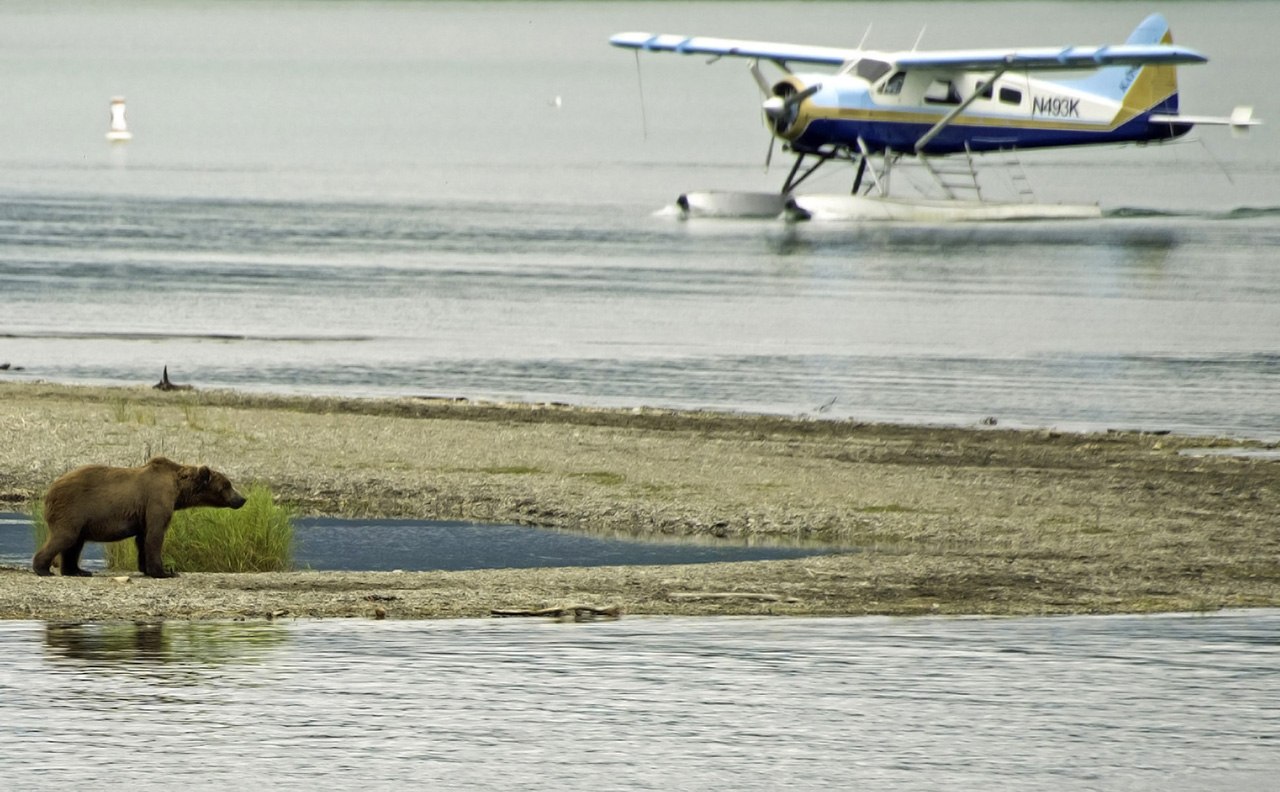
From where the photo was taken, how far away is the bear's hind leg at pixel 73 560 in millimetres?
11273

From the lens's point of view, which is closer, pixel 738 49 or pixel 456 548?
pixel 456 548

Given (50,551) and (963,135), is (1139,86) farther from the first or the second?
(50,551)

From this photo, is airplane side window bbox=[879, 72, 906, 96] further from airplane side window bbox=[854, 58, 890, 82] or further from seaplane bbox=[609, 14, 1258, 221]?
airplane side window bbox=[854, 58, 890, 82]

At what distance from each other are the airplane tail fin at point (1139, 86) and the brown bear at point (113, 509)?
153ft

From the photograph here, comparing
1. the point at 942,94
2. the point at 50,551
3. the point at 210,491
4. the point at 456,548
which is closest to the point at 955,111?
the point at 942,94

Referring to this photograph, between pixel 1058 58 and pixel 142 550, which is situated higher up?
pixel 1058 58

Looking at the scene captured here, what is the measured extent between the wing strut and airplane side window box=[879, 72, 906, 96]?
1.20 metres

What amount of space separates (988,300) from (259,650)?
2704 centimetres

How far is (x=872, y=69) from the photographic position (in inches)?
1994

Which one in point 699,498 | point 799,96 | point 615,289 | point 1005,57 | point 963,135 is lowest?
point 699,498

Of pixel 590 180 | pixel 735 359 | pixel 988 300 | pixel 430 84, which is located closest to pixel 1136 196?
pixel 590 180

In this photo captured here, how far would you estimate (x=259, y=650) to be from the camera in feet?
31.8

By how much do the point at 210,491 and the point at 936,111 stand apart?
1629 inches

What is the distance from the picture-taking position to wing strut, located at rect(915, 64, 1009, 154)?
167 feet
